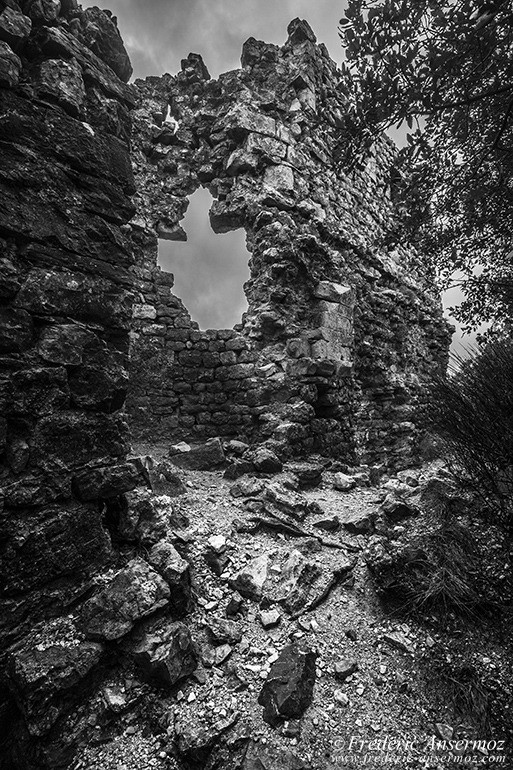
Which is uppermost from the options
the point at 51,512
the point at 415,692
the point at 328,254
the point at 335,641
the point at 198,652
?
the point at 328,254

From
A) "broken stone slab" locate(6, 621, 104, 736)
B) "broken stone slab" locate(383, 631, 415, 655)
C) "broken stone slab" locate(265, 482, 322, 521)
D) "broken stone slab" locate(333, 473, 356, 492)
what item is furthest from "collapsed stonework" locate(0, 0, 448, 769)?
"broken stone slab" locate(383, 631, 415, 655)

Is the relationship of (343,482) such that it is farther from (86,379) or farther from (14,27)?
(14,27)

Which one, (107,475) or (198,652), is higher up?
(107,475)

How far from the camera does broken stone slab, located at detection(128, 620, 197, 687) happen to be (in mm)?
1967

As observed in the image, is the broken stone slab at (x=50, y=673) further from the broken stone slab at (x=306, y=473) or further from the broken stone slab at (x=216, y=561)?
the broken stone slab at (x=306, y=473)

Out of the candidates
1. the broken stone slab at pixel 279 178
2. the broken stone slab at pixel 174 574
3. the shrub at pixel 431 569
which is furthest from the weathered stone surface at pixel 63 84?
the broken stone slab at pixel 279 178

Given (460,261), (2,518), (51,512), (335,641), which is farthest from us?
(460,261)

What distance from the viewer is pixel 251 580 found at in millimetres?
2781

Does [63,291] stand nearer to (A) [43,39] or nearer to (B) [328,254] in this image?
(A) [43,39]

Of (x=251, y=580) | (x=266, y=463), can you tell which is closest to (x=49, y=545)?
(x=251, y=580)

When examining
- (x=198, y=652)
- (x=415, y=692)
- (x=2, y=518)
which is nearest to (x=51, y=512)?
(x=2, y=518)

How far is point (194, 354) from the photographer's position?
571 centimetres

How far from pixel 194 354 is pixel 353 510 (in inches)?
127

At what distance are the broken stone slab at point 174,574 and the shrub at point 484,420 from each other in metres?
2.15
